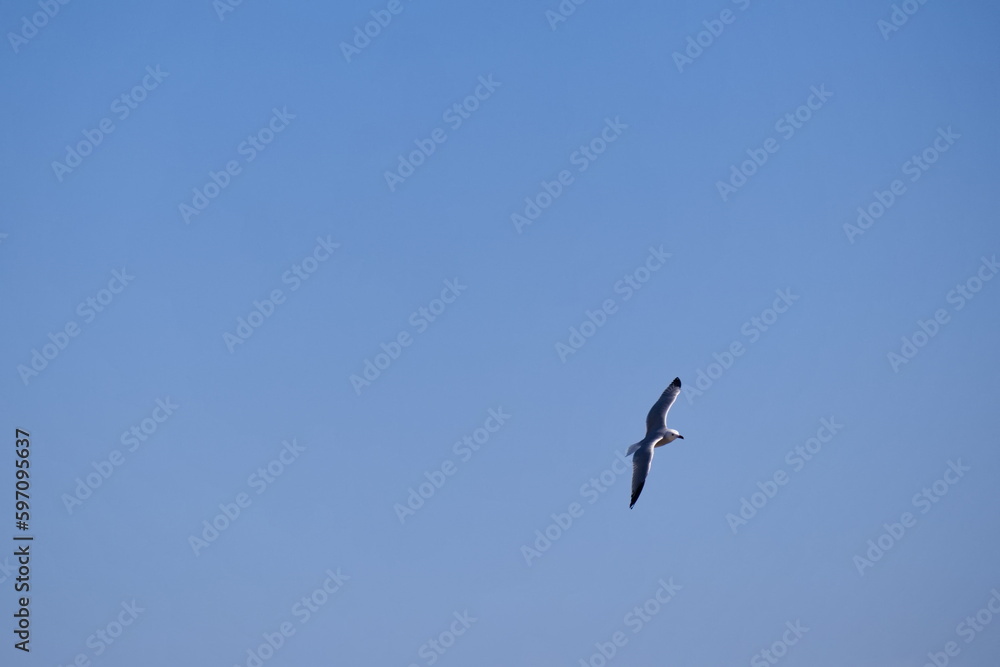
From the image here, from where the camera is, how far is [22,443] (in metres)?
Answer: 35.0

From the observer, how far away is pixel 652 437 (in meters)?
38.9

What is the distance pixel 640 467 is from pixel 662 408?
396cm

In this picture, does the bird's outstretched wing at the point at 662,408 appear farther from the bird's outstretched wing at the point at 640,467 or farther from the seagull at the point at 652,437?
the bird's outstretched wing at the point at 640,467

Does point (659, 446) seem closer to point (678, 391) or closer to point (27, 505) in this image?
point (678, 391)

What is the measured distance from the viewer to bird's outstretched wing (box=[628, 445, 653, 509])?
3584 centimetres

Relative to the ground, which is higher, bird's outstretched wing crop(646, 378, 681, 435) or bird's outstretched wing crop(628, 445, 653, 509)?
bird's outstretched wing crop(646, 378, 681, 435)

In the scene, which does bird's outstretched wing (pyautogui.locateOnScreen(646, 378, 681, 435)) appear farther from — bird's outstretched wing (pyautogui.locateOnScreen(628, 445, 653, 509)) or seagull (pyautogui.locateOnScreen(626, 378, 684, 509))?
bird's outstretched wing (pyautogui.locateOnScreen(628, 445, 653, 509))

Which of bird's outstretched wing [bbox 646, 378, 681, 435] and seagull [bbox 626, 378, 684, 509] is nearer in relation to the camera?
seagull [bbox 626, 378, 684, 509]

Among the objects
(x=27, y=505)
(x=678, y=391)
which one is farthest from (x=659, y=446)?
(x=27, y=505)

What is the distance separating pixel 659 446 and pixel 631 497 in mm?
4203

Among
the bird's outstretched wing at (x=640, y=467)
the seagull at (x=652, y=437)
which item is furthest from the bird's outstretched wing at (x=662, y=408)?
the bird's outstretched wing at (x=640, y=467)

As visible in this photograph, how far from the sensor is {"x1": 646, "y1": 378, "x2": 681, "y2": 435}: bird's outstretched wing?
39969mm

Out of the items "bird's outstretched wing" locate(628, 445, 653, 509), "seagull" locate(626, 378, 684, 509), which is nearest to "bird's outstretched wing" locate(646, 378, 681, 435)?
"seagull" locate(626, 378, 684, 509)

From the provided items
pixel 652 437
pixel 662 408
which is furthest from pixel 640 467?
pixel 662 408
